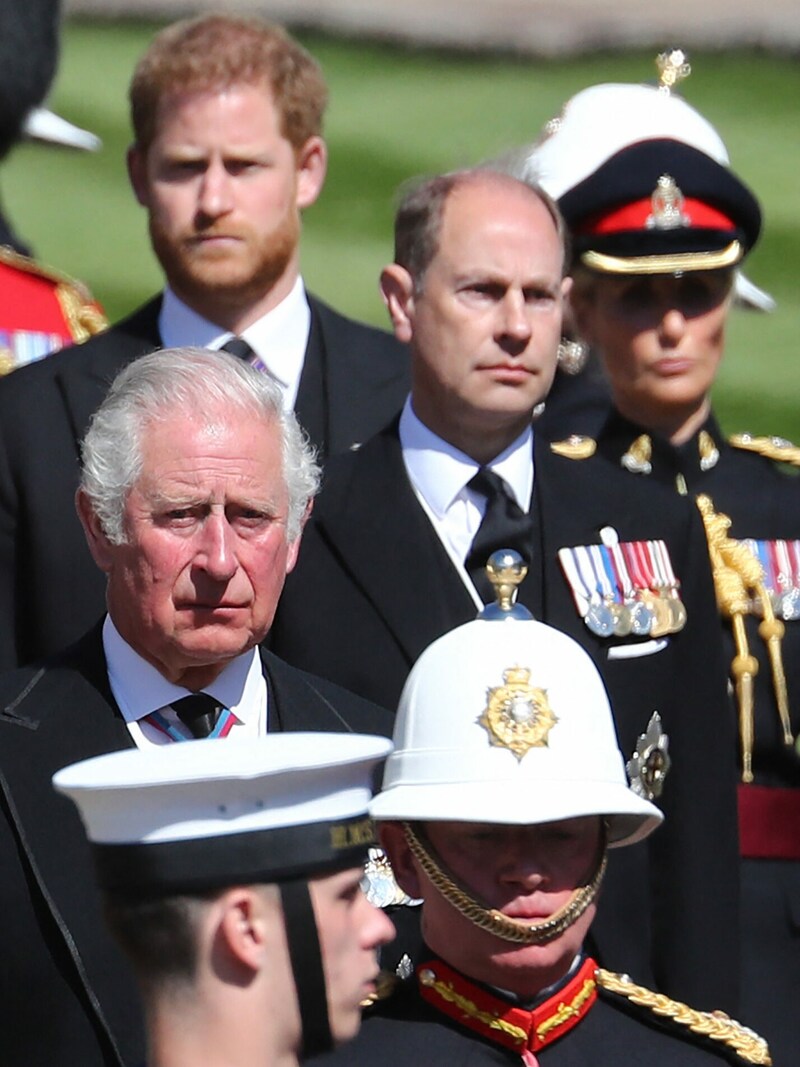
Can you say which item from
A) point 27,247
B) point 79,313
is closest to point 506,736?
point 79,313

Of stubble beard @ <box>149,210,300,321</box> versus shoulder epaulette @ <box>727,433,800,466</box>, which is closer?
stubble beard @ <box>149,210,300,321</box>

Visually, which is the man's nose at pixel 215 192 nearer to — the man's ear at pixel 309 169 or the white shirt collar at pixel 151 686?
the man's ear at pixel 309 169

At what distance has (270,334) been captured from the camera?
5.78 meters

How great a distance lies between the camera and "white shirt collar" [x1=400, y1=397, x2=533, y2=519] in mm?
5176

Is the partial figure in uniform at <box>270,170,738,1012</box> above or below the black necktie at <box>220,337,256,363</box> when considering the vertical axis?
below

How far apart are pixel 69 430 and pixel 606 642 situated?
1012 millimetres

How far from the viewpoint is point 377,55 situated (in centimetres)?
953

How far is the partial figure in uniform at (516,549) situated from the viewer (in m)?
5.09

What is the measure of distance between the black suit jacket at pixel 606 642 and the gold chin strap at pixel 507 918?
917mm

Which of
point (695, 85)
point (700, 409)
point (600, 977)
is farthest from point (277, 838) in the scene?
point (695, 85)

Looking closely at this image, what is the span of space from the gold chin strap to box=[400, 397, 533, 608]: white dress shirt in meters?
1.12

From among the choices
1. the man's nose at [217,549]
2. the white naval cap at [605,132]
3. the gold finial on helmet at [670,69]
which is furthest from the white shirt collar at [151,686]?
the gold finial on helmet at [670,69]

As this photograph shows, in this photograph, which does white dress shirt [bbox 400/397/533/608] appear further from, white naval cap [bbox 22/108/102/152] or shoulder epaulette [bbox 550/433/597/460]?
white naval cap [bbox 22/108/102/152]

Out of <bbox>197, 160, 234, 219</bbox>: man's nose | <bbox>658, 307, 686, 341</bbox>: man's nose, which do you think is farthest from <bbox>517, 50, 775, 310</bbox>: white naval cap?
<bbox>197, 160, 234, 219</bbox>: man's nose
